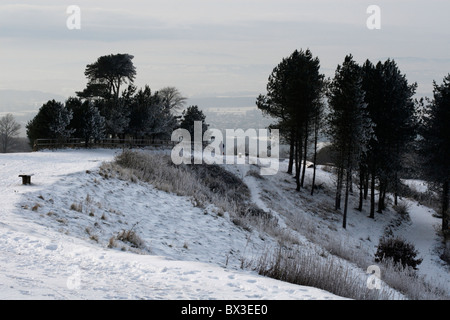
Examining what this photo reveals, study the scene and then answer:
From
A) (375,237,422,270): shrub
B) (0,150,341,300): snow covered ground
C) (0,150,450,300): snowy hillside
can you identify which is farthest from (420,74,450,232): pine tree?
(0,150,341,300): snow covered ground

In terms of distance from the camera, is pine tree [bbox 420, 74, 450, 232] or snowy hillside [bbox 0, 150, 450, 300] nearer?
snowy hillside [bbox 0, 150, 450, 300]

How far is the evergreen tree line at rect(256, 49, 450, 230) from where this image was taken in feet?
106

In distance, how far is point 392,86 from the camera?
3609cm

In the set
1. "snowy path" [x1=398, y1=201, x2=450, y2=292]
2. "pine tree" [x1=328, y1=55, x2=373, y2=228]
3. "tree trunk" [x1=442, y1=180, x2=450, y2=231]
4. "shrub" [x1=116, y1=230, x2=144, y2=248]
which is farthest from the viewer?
"tree trunk" [x1=442, y1=180, x2=450, y2=231]

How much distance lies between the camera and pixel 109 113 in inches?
1944

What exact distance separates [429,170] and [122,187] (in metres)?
28.4

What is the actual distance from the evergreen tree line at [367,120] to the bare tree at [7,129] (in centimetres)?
6611

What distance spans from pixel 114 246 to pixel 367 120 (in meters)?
27.2

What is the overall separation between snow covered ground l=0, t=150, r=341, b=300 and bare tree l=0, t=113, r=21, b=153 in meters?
74.4

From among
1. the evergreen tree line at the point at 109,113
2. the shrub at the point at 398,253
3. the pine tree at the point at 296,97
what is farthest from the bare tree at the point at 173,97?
the shrub at the point at 398,253

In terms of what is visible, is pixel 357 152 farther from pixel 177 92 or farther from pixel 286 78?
A: pixel 177 92

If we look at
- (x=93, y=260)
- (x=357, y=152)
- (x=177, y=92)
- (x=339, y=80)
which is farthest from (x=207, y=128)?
(x=93, y=260)

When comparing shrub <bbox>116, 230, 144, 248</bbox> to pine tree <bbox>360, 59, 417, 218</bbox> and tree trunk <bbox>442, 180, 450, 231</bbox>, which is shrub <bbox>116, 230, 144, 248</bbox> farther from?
tree trunk <bbox>442, 180, 450, 231</bbox>
